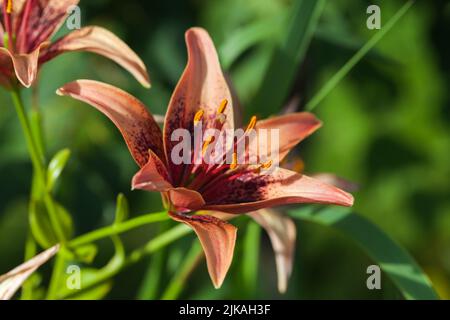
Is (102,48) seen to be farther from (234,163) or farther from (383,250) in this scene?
(383,250)

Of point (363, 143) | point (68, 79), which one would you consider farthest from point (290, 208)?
point (363, 143)

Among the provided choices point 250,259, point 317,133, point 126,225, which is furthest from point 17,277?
point 317,133

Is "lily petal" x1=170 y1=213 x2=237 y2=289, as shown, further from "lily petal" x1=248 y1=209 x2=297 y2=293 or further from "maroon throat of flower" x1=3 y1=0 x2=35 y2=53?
"maroon throat of flower" x1=3 y1=0 x2=35 y2=53

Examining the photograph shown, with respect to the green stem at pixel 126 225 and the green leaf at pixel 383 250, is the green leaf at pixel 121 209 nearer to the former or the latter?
the green stem at pixel 126 225

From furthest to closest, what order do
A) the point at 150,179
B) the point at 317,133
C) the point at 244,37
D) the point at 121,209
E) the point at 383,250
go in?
the point at 317,133, the point at 244,37, the point at 383,250, the point at 121,209, the point at 150,179

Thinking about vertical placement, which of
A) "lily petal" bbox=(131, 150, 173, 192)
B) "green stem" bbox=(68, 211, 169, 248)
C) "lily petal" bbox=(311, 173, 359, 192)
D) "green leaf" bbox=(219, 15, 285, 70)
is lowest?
"green stem" bbox=(68, 211, 169, 248)

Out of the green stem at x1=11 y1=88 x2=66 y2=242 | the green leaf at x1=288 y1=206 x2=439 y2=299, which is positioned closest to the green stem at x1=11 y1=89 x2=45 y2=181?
the green stem at x1=11 y1=88 x2=66 y2=242

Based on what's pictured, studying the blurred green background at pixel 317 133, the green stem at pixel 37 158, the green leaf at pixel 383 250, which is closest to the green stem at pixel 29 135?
the green stem at pixel 37 158
